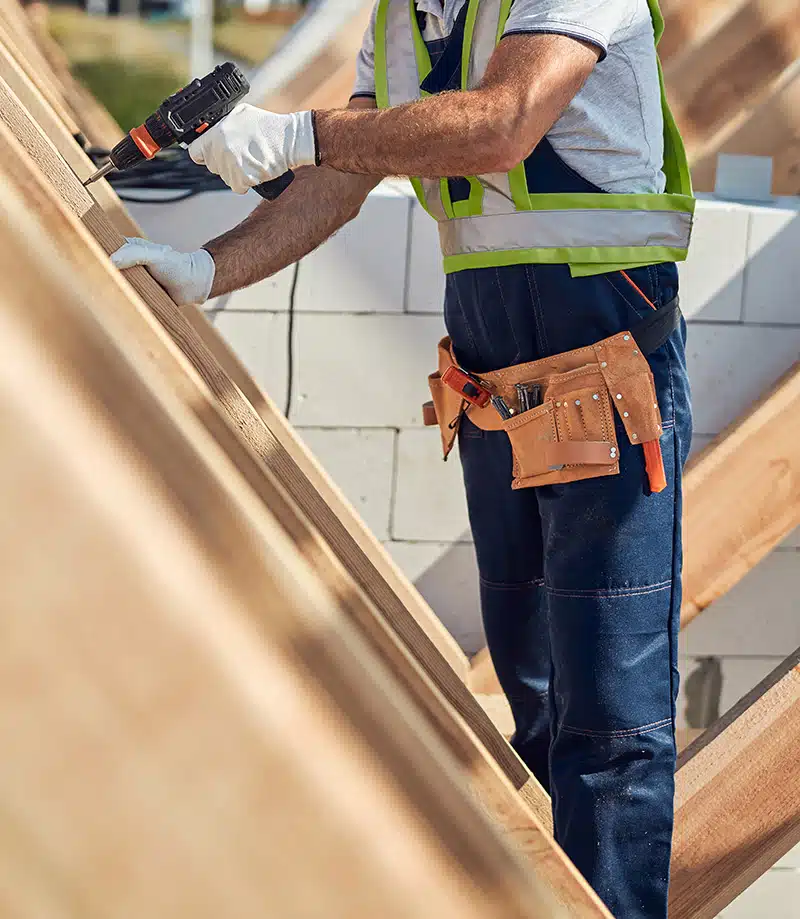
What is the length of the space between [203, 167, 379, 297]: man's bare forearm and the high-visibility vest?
0.89ft

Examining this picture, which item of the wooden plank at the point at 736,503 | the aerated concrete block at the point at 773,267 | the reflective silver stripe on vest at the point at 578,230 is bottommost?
the wooden plank at the point at 736,503

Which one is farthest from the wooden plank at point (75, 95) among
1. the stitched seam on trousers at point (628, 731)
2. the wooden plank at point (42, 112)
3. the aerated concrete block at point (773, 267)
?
the stitched seam on trousers at point (628, 731)

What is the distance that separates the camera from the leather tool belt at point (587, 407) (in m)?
1.38

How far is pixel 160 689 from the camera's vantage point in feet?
1.39

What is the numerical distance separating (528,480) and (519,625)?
0.41 metres

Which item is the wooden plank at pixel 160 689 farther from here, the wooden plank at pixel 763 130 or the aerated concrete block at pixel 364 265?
the wooden plank at pixel 763 130

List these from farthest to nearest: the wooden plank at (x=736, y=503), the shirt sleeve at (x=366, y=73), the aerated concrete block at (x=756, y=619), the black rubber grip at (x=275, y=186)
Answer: the aerated concrete block at (x=756, y=619) → the wooden plank at (x=736, y=503) → the shirt sleeve at (x=366, y=73) → the black rubber grip at (x=275, y=186)

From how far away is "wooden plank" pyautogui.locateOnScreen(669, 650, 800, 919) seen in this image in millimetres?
1461

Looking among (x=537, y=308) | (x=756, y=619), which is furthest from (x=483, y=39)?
(x=756, y=619)

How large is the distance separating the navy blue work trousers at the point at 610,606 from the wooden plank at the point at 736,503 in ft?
2.38

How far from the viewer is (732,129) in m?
2.60

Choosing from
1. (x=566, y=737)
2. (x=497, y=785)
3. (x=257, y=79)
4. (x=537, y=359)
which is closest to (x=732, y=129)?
(x=257, y=79)

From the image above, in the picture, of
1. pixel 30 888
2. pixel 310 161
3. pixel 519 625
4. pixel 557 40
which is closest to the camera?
pixel 30 888

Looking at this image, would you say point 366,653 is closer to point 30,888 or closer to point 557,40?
point 30,888
